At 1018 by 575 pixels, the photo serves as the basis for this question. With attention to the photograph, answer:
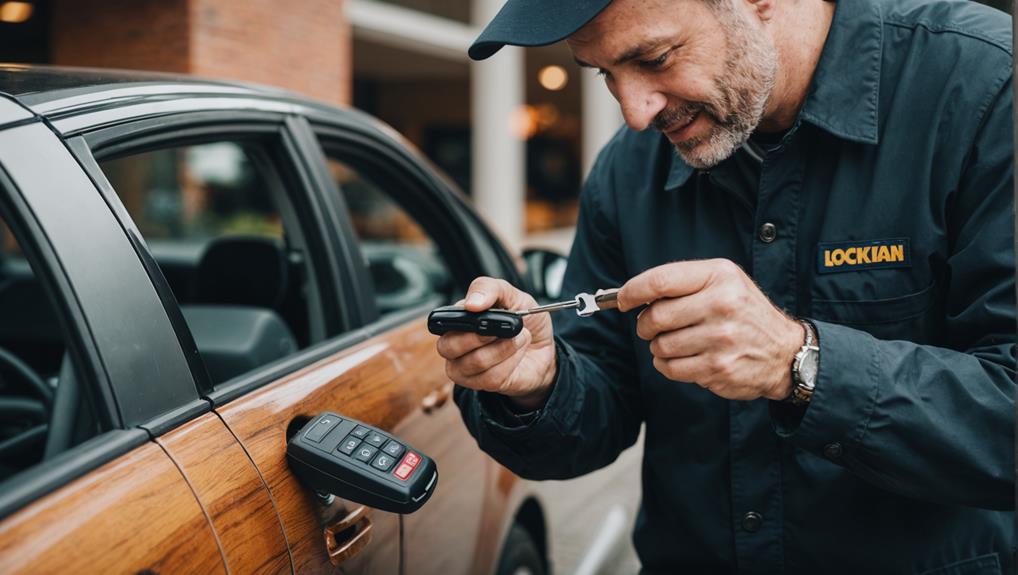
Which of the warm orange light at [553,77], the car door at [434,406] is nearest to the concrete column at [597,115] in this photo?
the warm orange light at [553,77]

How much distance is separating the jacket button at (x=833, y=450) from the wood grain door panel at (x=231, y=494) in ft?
2.62

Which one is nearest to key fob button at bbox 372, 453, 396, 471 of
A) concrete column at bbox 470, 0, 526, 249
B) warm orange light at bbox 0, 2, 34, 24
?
warm orange light at bbox 0, 2, 34, 24

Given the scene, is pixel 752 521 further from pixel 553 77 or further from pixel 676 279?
pixel 553 77

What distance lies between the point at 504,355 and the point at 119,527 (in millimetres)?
614

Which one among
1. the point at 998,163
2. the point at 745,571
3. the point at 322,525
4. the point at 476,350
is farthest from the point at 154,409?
the point at 998,163

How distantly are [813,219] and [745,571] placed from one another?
24.5 inches

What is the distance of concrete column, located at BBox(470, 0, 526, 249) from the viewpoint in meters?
12.0

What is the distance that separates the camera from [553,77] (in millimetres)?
17594

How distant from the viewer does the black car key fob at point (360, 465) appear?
1.40m

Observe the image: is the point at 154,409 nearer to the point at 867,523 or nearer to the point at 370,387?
the point at 370,387

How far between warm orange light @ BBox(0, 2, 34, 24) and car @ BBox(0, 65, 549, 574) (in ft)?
12.2

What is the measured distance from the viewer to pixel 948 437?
1.33 metres

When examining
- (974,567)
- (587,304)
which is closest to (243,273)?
(587,304)

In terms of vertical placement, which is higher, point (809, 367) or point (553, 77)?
point (809, 367)
